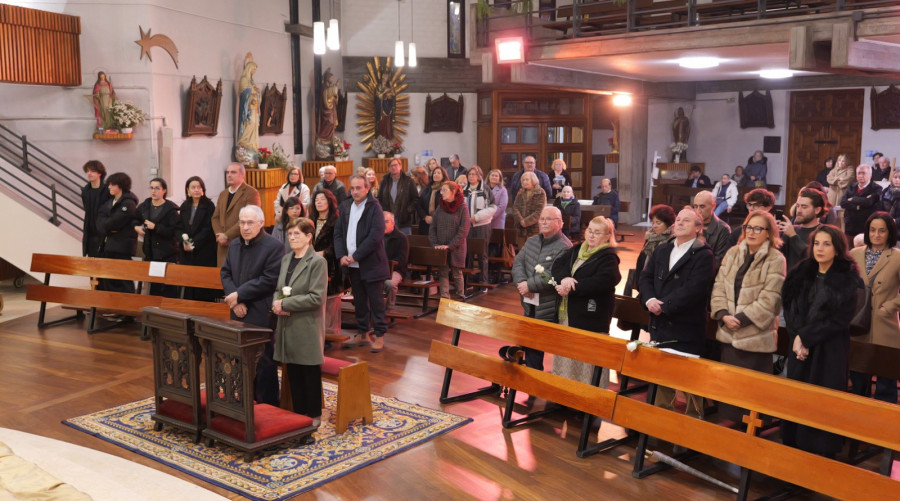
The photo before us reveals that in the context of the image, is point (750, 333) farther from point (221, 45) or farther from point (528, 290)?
point (221, 45)

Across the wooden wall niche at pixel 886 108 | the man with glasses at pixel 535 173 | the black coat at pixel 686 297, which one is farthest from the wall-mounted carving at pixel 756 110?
the black coat at pixel 686 297

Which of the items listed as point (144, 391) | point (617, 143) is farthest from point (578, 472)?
point (617, 143)

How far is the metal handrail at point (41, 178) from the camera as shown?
10656 mm

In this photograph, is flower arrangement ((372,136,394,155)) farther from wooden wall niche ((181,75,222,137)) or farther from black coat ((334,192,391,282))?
black coat ((334,192,391,282))

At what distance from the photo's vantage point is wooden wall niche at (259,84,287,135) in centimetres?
1397

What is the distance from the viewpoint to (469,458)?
543cm

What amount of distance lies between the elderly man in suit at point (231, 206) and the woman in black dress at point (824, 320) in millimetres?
5189

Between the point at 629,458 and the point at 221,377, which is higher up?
the point at 221,377

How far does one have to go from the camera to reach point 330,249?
26.0ft

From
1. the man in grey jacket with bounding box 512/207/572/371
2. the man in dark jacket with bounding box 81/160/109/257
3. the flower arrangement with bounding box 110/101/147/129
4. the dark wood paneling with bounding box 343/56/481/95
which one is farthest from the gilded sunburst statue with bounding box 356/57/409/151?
the man in grey jacket with bounding box 512/207/572/371

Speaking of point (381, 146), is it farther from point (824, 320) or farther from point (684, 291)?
point (824, 320)

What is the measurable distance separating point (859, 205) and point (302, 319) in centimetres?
821

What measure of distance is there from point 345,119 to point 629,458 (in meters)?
12.4

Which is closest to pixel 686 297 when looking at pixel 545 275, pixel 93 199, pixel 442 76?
pixel 545 275
